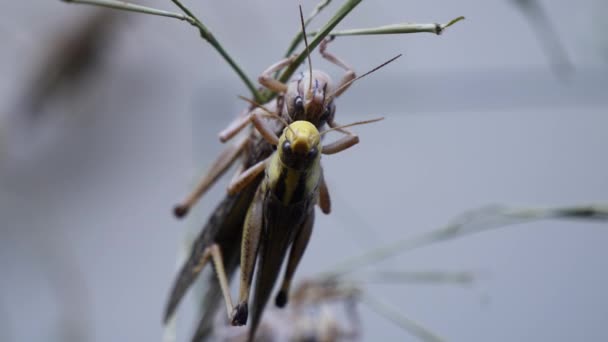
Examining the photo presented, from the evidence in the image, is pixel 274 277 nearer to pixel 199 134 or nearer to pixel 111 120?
pixel 199 134

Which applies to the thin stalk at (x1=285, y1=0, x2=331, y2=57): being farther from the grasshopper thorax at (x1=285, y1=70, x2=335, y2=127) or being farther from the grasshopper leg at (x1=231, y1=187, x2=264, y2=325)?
the grasshopper leg at (x1=231, y1=187, x2=264, y2=325)

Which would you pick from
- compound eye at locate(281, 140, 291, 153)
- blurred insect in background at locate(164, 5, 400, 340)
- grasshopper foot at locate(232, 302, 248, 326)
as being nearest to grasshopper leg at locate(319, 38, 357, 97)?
blurred insect in background at locate(164, 5, 400, 340)

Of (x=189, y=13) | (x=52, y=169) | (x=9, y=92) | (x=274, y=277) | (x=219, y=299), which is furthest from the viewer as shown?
(x=52, y=169)

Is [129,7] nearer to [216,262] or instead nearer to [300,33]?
[300,33]

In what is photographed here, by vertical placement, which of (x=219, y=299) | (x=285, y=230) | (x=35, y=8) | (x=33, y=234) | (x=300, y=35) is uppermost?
(x=35, y=8)

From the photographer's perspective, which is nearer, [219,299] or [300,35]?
[300,35]

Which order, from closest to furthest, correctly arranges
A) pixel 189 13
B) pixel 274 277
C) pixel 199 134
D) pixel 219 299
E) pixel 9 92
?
pixel 189 13 → pixel 274 277 → pixel 219 299 → pixel 199 134 → pixel 9 92

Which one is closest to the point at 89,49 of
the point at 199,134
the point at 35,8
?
the point at 35,8

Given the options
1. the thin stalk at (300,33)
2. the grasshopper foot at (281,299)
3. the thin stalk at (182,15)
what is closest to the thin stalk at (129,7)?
the thin stalk at (182,15)
